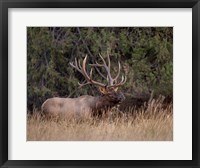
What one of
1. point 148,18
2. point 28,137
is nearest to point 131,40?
point 148,18

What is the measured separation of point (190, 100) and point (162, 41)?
497mm

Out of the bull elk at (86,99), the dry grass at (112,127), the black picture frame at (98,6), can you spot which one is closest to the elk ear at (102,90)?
the bull elk at (86,99)

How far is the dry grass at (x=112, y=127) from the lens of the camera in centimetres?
1369

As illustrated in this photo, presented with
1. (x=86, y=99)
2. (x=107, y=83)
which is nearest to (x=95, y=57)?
(x=107, y=83)

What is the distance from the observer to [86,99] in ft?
45.3

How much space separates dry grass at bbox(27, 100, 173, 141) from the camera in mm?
13688

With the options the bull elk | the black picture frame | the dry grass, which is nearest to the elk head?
the bull elk

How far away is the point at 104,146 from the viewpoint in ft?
44.8

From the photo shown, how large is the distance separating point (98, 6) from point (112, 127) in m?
0.93

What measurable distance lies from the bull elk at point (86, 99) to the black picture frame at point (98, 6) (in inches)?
14.7

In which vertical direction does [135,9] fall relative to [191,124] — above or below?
above

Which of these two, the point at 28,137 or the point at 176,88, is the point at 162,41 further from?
the point at 28,137

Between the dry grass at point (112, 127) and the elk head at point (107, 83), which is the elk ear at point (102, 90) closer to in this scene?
the elk head at point (107, 83)

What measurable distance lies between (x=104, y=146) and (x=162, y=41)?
2.97 feet
